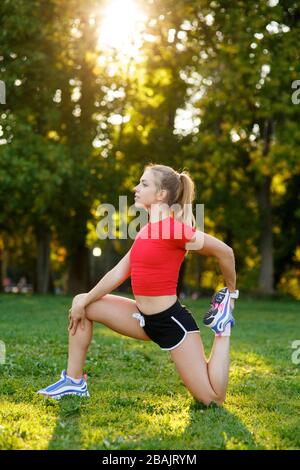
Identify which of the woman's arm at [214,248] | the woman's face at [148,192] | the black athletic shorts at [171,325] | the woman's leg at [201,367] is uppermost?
the woman's face at [148,192]

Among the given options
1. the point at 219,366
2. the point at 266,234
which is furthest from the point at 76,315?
the point at 266,234

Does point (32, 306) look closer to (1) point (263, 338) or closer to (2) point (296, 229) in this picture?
(1) point (263, 338)

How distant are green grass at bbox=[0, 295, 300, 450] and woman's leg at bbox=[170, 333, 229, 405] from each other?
18 cm

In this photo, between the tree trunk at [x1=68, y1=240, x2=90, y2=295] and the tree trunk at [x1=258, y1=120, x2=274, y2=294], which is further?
the tree trunk at [x1=68, y1=240, x2=90, y2=295]

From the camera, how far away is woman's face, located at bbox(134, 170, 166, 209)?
643cm

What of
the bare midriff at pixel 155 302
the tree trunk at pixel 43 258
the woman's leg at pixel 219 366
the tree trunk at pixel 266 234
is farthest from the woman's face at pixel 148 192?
the tree trunk at pixel 43 258

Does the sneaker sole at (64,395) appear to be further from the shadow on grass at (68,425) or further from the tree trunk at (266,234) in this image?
the tree trunk at (266,234)

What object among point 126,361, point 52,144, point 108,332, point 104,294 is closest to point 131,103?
point 52,144

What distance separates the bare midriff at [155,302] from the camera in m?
6.35

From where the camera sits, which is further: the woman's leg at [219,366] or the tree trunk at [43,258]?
the tree trunk at [43,258]

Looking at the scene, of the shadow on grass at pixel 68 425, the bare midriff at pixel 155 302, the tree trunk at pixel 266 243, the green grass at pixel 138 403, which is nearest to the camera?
the shadow on grass at pixel 68 425

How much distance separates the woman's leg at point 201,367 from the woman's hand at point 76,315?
2.99 ft

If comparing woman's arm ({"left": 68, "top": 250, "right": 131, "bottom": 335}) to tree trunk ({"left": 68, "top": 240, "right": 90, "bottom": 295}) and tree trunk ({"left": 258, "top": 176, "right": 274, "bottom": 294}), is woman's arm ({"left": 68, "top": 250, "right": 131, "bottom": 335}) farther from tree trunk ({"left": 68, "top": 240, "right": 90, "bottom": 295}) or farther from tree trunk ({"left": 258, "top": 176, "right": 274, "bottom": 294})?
tree trunk ({"left": 68, "top": 240, "right": 90, "bottom": 295})

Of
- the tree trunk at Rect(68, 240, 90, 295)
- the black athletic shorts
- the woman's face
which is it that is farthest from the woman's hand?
the tree trunk at Rect(68, 240, 90, 295)
